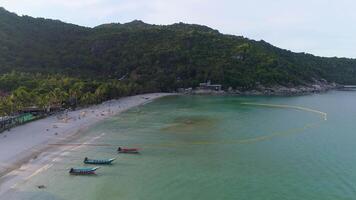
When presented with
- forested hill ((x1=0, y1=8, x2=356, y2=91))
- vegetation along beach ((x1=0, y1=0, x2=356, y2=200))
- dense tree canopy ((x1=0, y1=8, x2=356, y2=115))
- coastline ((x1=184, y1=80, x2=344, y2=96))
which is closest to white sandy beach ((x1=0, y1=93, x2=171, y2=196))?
vegetation along beach ((x1=0, y1=0, x2=356, y2=200))

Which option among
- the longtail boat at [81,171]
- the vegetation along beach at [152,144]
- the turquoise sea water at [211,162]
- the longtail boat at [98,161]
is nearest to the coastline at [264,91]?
the vegetation along beach at [152,144]

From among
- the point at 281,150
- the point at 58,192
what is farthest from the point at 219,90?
the point at 58,192

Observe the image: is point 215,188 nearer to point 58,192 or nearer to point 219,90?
point 58,192

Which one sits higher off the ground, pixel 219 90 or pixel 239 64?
pixel 239 64

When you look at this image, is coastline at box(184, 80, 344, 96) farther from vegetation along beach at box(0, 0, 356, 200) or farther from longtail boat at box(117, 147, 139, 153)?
longtail boat at box(117, 147, 139, 153)

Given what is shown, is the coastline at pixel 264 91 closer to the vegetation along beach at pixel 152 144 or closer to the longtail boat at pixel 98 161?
the vegetation along beach at pixel 152 144

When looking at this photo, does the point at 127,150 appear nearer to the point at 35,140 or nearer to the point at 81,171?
the point at 81,171
